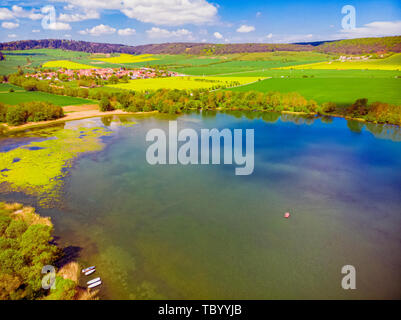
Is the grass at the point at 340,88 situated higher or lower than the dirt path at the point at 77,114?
higher

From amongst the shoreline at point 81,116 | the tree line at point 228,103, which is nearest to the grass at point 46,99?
the shoreline at point 81,116

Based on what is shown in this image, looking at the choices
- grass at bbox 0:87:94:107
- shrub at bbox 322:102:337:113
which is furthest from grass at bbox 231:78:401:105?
grass at bbox 0:87:94:107

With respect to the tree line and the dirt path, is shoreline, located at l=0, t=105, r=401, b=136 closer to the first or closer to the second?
the dirt path

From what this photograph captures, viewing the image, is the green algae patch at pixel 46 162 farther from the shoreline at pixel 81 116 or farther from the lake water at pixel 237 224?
the shoreline at pixel 81 116

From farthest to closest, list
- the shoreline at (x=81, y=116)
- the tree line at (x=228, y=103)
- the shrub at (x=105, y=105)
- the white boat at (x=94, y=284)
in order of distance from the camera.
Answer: the shrub at (x=105, y=105)
the tree line at (x=228, y=103)
the shoreline at (x=81, y=116)
the white boat at (x=94, y=284)

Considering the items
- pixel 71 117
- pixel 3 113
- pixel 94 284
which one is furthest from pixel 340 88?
pixel 3 113
